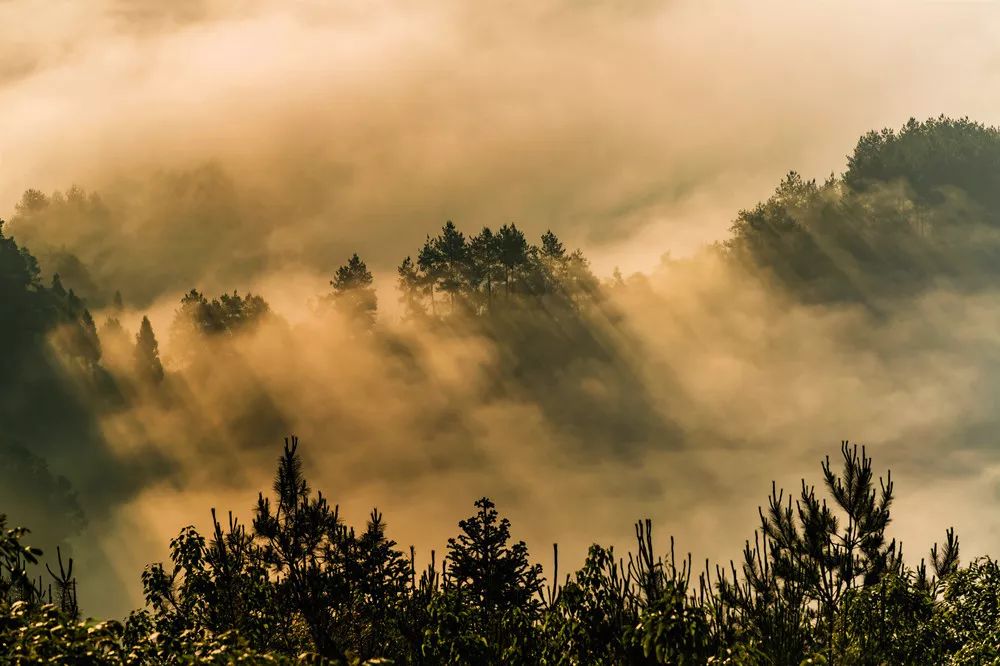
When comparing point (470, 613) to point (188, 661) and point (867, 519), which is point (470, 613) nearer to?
point (867, 519)

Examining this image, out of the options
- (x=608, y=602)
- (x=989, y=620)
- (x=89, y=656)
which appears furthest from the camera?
(x=989, y=620)

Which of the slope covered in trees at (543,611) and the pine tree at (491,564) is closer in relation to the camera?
the slope covered in trees at (543,611)

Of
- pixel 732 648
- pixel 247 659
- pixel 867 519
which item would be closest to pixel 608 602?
pixel 732 648

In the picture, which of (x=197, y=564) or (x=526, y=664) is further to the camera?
(x=197, y=564)

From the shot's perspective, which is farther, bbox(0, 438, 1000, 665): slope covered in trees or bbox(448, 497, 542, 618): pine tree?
bbox(448, 497, 542, 618): pine tree

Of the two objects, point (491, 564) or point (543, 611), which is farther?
point (491, 564)

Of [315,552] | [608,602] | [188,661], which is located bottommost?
[188,661]

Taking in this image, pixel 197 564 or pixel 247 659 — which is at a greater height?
pixel 197 564

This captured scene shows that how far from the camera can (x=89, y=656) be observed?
1544 centimetres

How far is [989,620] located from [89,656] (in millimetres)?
25058

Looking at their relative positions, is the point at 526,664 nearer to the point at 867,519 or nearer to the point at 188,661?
the point at 188,661

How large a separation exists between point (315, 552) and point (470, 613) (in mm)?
4918

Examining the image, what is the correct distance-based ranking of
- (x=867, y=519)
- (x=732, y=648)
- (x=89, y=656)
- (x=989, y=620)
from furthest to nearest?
(x=867, y=519)
(x=989, y=620)
(x=732, y=648)
(x=89, y=656)

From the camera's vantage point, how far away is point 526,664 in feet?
85.9
